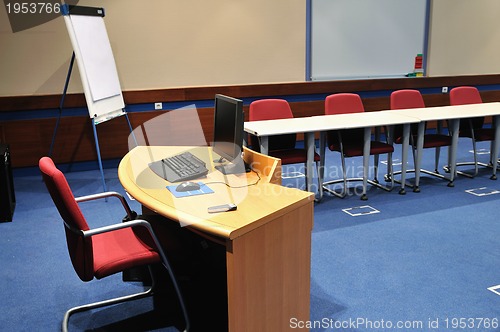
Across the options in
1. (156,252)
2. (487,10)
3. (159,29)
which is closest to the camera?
(156,252)

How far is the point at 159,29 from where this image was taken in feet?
18.3

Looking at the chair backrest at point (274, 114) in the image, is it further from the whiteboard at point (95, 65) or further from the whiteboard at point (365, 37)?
the whiteboard at point (365, 37)

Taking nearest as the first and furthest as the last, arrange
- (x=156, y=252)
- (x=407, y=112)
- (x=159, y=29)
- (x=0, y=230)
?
A: (x=156, y=252) → (x=0, y=230) → (x=407, y=112) → (x=159, y=29)

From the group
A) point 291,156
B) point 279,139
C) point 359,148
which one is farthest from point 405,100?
point 291,156

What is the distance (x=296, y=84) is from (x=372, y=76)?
1.39m

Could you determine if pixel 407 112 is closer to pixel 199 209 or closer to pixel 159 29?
pixel 159 29

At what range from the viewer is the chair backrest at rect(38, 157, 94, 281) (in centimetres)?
191

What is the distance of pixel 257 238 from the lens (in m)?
1.81

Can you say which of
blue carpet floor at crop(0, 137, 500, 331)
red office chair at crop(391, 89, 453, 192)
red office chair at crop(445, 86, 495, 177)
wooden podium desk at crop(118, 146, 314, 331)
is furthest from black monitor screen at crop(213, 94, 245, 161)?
red office chair at crop(445, 86, 495, 177)

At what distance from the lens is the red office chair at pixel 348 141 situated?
4277mm

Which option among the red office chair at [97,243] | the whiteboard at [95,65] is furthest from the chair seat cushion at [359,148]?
the red office chair at [97,243]

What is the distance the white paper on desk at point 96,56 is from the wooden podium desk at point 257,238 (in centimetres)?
241

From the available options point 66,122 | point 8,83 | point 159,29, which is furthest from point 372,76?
point 8,83

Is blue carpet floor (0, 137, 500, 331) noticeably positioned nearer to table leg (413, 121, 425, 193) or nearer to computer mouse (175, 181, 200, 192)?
table leg (413, 121, 425, 193)
